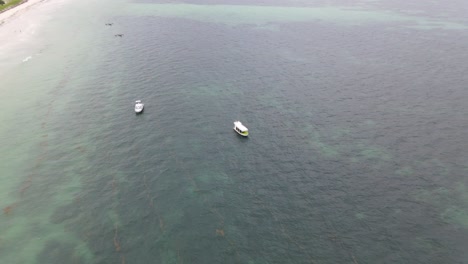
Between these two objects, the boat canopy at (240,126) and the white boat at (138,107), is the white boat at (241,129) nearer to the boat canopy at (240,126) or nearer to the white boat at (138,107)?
the boat canopy at (240,126)

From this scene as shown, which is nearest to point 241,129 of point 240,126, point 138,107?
point 240,126

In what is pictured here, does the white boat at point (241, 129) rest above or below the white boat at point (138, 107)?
above

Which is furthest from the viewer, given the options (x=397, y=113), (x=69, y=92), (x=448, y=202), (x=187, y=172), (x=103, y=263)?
(x=69, y=92)

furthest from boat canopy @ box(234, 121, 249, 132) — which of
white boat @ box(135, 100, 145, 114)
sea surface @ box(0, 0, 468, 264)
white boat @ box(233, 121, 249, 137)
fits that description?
white boat @ box(135, 100, 145, 114)

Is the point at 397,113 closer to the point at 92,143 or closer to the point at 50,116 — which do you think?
the point at 92,143

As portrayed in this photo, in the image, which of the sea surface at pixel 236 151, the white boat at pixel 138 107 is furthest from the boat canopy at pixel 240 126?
the white boat at pixel 138 107

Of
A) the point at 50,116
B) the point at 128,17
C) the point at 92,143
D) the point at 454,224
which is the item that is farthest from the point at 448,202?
the point at 128,17

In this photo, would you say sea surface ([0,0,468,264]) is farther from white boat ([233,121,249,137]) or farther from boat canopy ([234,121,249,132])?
boat canopy ([234,121,249,132])
